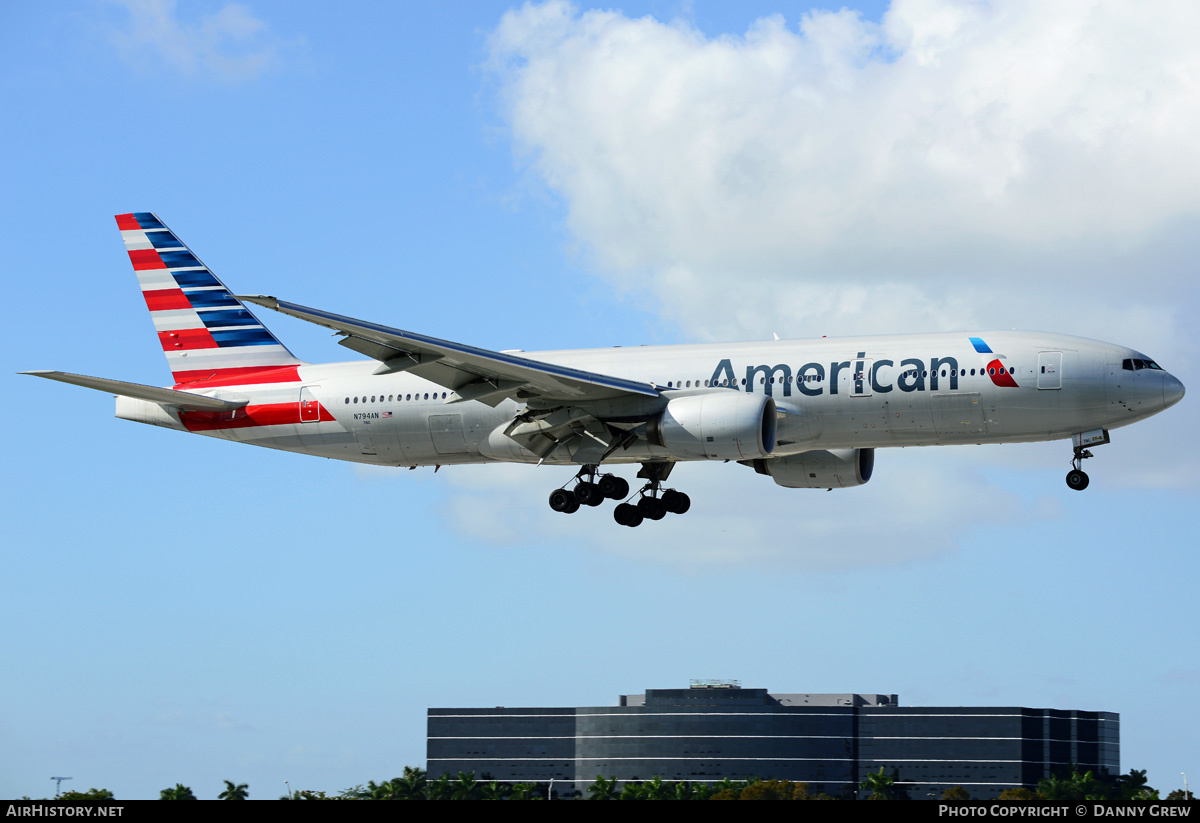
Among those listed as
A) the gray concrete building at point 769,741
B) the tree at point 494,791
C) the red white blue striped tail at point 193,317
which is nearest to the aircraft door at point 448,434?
the red white blue striped tail at point 193,317

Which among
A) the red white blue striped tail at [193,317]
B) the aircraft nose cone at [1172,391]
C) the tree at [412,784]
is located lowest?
the tree at [412,784]

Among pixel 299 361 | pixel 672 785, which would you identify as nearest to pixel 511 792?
pixel 672 785

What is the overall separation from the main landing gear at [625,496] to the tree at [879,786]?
6611 centimetres

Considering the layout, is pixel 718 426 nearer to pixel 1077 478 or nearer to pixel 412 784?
pixel 1077 478

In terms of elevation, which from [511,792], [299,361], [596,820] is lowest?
[511,792]

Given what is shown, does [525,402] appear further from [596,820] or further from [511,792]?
[511,792]

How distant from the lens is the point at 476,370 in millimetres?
38906

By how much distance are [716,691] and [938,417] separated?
78720 mm

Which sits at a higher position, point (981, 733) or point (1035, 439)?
point (1035, 439)

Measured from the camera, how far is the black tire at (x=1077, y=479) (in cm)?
3872

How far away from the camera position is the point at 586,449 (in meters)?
40.8

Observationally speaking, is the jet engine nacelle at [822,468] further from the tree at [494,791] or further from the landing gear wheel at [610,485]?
the tree at [494,791]

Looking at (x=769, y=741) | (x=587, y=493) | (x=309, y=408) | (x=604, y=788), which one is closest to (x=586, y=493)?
(x=587, y=493)

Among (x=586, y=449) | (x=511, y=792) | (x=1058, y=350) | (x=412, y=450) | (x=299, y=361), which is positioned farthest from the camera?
(x=511, y=792)
